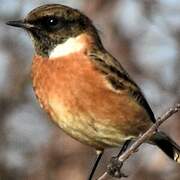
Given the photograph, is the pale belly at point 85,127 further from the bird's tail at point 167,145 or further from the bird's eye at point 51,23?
the bird's eye at point 51,23

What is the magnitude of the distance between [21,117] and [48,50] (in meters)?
3.00

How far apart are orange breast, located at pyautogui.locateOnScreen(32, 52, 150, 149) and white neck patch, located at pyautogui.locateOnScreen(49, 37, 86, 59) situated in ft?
0.19

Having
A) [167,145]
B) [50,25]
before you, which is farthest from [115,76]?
[167,145]

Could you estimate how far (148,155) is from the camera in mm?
11516

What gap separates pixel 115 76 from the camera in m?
8.70

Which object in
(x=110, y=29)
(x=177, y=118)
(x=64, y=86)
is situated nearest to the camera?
(x=64, y=86)

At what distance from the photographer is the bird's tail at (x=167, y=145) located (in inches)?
356

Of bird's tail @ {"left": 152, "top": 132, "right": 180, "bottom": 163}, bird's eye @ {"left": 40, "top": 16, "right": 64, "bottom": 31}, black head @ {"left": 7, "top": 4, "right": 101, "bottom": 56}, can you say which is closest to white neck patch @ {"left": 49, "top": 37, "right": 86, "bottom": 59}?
black head @ {"left": 7, "top": 4, "right": 101, "bottom": 56}

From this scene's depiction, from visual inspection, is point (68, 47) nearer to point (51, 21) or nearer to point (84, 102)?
point (51, 21)

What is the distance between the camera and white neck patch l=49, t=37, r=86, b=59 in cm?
864

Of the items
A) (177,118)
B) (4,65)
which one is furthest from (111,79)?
(4,65)

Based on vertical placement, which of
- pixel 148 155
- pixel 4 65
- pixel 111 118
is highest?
pixel 111 118

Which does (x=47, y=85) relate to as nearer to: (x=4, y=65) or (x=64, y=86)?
(x=64, y=86)

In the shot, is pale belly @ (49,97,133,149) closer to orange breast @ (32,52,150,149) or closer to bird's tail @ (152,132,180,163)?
orange breast @ (32,52,150,149)
